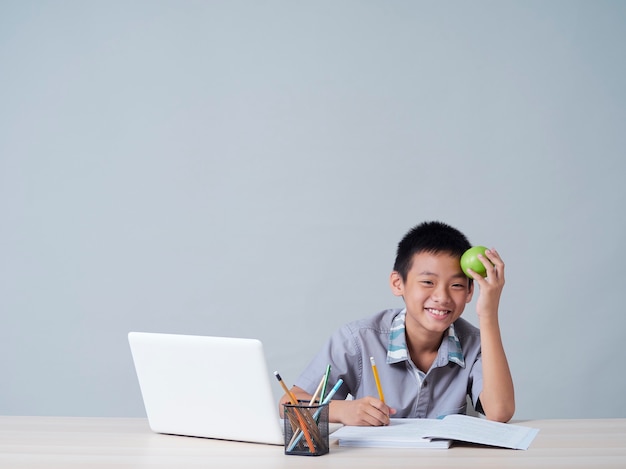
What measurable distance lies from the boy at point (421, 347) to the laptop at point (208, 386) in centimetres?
50

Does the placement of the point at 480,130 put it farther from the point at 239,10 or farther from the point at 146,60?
the point at 146,60

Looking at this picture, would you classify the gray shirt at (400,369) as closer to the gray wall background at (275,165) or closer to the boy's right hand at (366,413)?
the boy's right hand at (366,413)

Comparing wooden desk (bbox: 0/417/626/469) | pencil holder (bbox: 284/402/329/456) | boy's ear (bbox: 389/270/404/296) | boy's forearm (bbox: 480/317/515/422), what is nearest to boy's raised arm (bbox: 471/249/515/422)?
boy's forearm (bbox: 480/317/515/422)

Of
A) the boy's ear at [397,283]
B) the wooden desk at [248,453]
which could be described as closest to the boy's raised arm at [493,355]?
the wooden desk at [248,453]

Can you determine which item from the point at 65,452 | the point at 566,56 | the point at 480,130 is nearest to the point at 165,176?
the point at 480,130

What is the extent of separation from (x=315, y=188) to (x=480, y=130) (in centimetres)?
80

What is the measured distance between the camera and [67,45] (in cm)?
381

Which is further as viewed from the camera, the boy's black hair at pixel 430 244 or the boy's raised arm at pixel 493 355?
the boy's black hair at pixel 430 244

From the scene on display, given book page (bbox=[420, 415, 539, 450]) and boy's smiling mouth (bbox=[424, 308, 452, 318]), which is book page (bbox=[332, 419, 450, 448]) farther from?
boy's smiling mouth (bbox=[424, 308, 452, 318])

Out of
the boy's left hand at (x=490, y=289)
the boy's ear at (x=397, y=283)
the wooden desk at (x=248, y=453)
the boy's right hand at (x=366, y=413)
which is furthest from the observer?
the boy's ear at (x=397, y=283)

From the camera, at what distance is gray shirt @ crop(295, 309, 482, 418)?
2.04 metres

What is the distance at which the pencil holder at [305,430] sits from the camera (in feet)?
4.63

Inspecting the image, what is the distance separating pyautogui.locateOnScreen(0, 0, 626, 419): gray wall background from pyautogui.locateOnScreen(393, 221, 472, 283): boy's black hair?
147 cm

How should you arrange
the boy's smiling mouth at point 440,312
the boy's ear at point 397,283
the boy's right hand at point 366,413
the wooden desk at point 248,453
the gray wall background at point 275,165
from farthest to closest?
the gray wall background at point 275,165 → the boy's ear at point 397,283 → the boy's smiling mouth at point 440,312 → the boy's right hand at point 366,413 → the wooden desk at point 248,453
